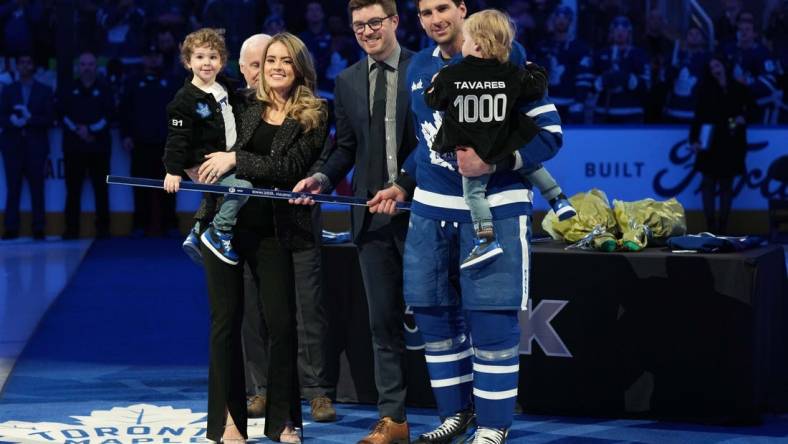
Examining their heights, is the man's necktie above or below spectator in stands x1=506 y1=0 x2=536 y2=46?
below

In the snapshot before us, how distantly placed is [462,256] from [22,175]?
988 cm

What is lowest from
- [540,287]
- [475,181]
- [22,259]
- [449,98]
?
[22,259]

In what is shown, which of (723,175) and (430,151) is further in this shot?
(723,175)

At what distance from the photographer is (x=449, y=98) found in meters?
4.90

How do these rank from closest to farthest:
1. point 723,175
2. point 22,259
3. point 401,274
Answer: point 401,274, point 22,259, point 723,175

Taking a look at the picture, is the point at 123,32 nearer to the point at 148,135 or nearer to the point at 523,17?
the point at 148,135

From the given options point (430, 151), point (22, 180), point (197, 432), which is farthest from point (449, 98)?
point (22, 180)

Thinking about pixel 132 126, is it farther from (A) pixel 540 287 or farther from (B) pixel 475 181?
(B) pixel 475 181

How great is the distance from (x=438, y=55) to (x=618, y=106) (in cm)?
946

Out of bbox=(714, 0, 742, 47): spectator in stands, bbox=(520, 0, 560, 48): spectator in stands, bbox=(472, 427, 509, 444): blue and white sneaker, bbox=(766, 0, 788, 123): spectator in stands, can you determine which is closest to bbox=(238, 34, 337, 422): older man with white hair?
bbox=(472, 427, 509, 444): blue and white sneaker

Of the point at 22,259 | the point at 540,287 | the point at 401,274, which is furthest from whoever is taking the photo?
the point at 22,259

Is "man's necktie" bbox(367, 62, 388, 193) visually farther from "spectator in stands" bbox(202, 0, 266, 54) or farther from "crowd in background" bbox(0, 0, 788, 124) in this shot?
"spectator in stands" bbox(202, 0, 266, 54)

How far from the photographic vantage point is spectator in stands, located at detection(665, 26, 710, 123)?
14.4 meters

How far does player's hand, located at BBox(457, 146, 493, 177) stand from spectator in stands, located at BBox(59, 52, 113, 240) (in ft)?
31.4
